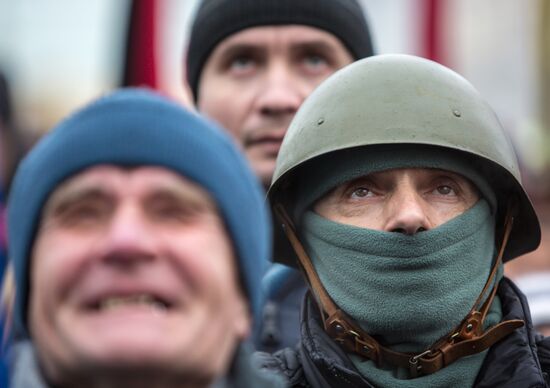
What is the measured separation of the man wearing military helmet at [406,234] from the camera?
329 cm

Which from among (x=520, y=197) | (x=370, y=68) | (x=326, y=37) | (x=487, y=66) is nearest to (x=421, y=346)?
(x=520, y=197)

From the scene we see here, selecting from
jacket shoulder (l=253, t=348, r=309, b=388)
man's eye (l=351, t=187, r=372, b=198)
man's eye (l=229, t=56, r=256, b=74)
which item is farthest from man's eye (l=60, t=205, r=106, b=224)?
man's eye (l=229, t=56, r=256, b=74)

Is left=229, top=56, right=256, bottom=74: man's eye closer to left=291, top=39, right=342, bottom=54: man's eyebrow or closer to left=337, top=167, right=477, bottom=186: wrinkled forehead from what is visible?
left=291, top=39, right=342, bottom=54: man's eyebrow

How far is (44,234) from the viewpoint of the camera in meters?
2.53

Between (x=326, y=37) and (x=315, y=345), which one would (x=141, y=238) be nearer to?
(x=315, y=345)

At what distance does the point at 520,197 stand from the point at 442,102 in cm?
36

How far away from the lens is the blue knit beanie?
2.52 m

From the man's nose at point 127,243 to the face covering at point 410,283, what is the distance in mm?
1025

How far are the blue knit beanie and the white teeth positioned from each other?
9.8 inches

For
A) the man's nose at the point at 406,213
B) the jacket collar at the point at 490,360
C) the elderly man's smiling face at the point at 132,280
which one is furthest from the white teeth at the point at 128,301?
the man's nose at the point at 406,213

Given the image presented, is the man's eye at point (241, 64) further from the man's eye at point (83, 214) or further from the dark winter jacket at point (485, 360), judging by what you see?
the man's eye at point (83, 214)

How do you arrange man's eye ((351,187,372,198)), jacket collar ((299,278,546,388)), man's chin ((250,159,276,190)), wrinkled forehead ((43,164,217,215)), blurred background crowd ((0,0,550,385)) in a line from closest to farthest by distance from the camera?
wrinkled forehead ((43,164,217,215)) → jacket collar ((299,278,546,388)) → man's eye ((351,187,372,198)) → man's chin ((250,159,276,190)) → blurred background crowd ((0,0,550,385))

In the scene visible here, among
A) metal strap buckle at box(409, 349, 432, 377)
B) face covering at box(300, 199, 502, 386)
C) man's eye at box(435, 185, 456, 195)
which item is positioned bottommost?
metal strap buckle at box(409, 349, 432, 377)

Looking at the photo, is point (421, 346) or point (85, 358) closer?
point (85, 358)
